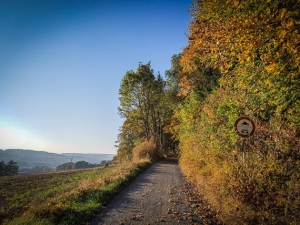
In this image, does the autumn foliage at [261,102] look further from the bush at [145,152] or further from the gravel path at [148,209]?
the bush at [145,152]

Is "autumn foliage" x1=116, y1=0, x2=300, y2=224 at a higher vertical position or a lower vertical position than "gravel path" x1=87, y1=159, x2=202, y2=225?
higher

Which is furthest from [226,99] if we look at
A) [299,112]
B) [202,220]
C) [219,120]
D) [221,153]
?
[202,220]

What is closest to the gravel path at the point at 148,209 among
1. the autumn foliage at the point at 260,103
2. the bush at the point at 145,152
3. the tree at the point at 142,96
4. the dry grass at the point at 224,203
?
the dry grass at the point at 224,203

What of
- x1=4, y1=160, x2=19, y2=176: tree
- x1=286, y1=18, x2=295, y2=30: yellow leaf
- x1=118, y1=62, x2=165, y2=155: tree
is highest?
x1=118, y1=62, x2=165, y2=155: tree

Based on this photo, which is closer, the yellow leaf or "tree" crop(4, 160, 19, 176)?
the yellow leaf

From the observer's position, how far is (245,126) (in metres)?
5.45

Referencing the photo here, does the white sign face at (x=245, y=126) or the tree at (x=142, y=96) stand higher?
the tree at (x=142, y=96)

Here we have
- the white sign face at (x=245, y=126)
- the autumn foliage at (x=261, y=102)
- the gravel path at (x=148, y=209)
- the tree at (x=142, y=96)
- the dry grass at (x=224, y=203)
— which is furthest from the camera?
the tree at (x=142, y=96)

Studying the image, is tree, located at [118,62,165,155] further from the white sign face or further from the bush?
the white sign face

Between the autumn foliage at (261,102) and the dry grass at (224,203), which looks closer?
the autumn foliage at (261,102)

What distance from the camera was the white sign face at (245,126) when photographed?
539 centimetres

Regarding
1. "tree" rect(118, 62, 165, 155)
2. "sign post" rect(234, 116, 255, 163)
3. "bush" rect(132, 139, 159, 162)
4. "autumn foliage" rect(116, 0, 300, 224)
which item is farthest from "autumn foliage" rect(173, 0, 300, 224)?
"tree" rect(118, 62, 165, 155)

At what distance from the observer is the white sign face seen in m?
5.39

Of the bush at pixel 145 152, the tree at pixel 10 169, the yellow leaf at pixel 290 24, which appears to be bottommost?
the tree at pixel 10 169
